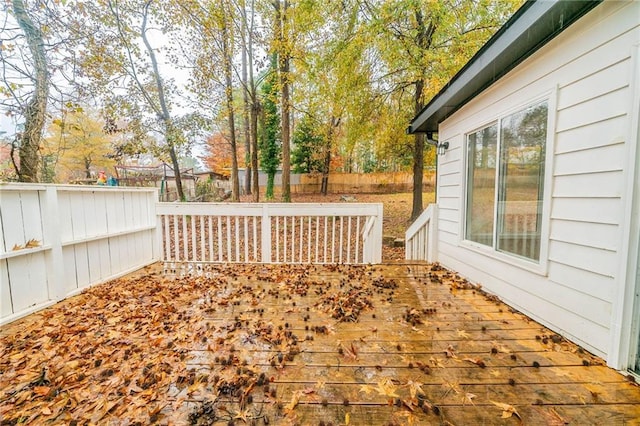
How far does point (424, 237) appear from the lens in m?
4.77

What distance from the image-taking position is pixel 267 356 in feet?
6.32

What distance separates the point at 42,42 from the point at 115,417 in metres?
5.66

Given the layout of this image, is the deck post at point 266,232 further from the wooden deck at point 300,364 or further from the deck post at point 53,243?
the deck post at point 53,243

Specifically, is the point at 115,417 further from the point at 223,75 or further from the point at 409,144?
the point at 223,75

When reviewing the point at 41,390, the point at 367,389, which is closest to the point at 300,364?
the point at 367,389

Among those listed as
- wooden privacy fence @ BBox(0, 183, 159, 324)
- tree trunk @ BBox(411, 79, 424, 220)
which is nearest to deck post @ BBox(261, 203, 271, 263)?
wooden privacy fence @ BBox(0, 183, 159, 324)

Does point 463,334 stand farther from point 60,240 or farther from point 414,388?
point 60,240

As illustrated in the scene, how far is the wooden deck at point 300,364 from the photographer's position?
1.43m

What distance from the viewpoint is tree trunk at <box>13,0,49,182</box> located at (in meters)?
4.02

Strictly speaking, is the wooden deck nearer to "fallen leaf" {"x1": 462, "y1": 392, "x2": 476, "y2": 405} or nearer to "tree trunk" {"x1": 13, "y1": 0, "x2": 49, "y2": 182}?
"fallen leaf" {"x1": 462, "y1": 392, "x2": 476, "y2": 405}

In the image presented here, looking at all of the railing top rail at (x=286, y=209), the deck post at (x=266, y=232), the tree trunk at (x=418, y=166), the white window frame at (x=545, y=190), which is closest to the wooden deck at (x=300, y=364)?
the white window frame at (x=545, y=190)

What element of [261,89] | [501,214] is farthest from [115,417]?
[261,89]

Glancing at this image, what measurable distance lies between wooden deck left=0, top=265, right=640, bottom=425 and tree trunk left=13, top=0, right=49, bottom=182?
→ 10.7ft

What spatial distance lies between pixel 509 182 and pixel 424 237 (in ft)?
6.88
